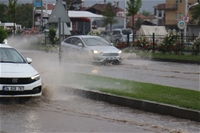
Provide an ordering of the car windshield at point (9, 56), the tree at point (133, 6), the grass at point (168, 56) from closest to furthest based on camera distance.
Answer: the car windshield at point (9, 56)
the grass at point (168, 56)
the tree at point (133, 6)

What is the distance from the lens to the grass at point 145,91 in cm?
1104

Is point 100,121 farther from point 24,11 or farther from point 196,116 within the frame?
point 24,11

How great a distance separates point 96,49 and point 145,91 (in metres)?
11.5

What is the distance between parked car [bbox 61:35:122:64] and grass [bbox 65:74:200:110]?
318 inches

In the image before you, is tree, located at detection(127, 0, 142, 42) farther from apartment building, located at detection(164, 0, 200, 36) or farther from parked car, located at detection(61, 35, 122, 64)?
apartment building, located at detection(164, 0, 200, 36)

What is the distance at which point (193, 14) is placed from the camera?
259 ft

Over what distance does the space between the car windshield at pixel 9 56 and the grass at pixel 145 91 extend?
2170 millimetres

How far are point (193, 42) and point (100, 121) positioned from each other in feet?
67.8

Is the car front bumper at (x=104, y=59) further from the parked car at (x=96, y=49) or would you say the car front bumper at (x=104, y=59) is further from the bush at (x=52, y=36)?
the bush at (x=52, y=36)

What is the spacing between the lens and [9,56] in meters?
12.8

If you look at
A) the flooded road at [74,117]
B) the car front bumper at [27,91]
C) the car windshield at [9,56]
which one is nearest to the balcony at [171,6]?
→ the flooded road at [74,117]

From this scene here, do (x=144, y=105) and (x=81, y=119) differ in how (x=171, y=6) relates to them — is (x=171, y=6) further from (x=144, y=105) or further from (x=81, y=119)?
(x=81, y=119)

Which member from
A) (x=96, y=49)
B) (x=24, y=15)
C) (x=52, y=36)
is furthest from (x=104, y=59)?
(x=24, y=15)

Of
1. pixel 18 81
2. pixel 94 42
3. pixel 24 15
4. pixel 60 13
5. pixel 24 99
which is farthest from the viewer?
pixel 24 15
